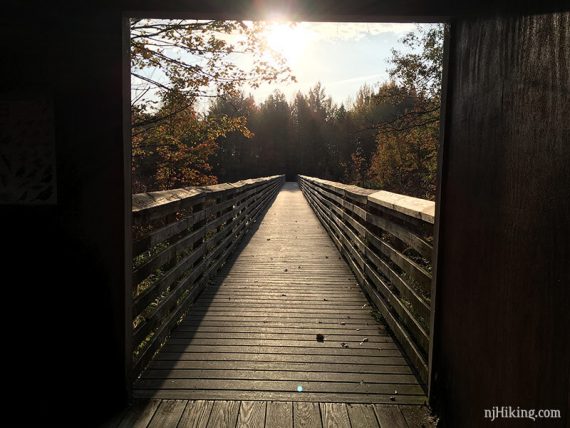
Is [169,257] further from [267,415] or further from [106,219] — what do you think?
[267,415]

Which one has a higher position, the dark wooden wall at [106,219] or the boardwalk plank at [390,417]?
the dark wooden wall at [106,219]

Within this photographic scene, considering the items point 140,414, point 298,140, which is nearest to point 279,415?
point 140,414

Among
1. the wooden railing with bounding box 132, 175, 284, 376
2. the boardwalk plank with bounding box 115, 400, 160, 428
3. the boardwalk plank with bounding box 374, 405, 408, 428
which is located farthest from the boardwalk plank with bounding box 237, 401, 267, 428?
the wooden railing with bounding box 132, 175, 284, 376

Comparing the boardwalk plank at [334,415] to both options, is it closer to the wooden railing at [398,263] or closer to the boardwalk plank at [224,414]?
the boardwalk plank at [224,414]

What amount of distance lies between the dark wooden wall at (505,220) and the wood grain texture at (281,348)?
0.74 m

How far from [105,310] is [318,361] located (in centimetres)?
168

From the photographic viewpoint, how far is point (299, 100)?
58.2 metres

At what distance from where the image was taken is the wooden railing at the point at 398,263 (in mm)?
3092

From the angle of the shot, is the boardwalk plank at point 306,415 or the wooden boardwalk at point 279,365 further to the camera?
the wooden boardwalk at point 279,365

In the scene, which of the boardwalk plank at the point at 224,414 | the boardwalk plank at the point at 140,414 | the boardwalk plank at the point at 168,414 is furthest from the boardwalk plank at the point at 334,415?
the boardwalk plank at the point at 140,414

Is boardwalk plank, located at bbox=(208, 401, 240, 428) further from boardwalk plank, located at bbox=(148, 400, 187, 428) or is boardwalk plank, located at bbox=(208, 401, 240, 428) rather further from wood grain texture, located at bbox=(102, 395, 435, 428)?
boardwalk plank, located at bbox=(148, 400, 187, 428)

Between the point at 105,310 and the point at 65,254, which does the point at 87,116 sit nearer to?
the point at 65,254

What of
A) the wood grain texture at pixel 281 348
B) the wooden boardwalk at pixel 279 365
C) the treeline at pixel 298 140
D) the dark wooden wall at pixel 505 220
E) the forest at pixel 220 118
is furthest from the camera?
the treeline at pixel 298 140

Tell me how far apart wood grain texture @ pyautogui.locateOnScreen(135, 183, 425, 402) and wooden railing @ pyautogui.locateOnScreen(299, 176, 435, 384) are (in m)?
0.18
